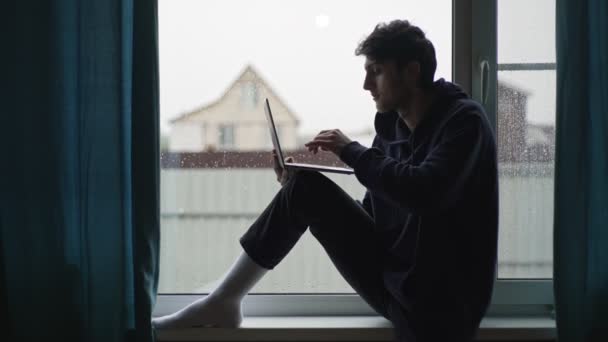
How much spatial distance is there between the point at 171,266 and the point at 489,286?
3.14ft

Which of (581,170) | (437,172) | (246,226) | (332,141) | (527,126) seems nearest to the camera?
(437,172)

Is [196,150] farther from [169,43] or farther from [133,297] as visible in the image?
[133,297]

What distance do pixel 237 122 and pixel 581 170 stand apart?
1.00m

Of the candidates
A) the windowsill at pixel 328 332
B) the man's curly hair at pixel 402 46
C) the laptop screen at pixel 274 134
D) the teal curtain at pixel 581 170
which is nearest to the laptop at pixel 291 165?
the laptop screen at pixel 274 134

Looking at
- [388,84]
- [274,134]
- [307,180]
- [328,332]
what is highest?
[388,84]

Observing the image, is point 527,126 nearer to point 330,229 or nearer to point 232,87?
point 330,229

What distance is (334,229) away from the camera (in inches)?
57.6

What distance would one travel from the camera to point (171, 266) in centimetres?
181

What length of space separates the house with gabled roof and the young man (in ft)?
0.87

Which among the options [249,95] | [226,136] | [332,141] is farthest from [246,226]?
[332,141]

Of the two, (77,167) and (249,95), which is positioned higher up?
(249,95)

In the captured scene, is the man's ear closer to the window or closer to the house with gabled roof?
the house with gabled roof

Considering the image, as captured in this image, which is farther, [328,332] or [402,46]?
[328,332]

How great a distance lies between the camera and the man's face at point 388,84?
1.46m
